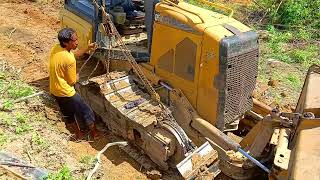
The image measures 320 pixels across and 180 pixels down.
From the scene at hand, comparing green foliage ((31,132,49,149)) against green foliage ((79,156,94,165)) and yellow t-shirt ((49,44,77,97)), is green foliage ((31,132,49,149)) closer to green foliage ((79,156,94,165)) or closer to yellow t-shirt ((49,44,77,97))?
green foliage ((79,156,94,165))

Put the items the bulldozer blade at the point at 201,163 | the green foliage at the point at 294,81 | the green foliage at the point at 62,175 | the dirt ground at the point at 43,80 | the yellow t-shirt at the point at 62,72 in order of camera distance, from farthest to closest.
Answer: the green foliage at the point at 294,81
the yellow t-shirt at the point at 62,72
the dirt ground at the point at 43,80
the bulldozer blade at the point at 201,163
the green foliage at the point at 62,175

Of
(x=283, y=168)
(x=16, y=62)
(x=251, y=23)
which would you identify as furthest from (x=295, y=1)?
(x=283, y=168)

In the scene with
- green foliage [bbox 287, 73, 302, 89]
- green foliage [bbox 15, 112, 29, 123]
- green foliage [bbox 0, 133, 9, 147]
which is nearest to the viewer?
green foliage [bbox 0, 133, 9, 147]

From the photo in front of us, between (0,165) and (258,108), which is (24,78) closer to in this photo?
(0,165)

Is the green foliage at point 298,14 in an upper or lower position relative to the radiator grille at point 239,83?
lower

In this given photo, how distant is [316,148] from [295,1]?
34.0ft

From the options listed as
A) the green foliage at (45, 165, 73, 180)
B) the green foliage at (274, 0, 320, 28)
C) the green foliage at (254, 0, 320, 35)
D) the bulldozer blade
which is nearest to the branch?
the green foliage at (45, 165, 73, 180)

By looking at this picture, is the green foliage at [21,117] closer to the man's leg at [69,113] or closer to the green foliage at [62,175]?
the man's leg at [69,113]

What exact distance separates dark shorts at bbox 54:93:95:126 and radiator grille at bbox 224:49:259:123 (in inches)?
93.2

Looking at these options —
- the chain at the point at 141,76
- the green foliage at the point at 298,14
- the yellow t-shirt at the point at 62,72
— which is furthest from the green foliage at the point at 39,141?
the green foliage at the point at 298,14

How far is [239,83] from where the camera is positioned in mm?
7078

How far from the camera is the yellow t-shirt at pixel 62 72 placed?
7.55 meters

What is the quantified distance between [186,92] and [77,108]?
6.23ft

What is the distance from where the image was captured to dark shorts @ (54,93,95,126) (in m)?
7.80
